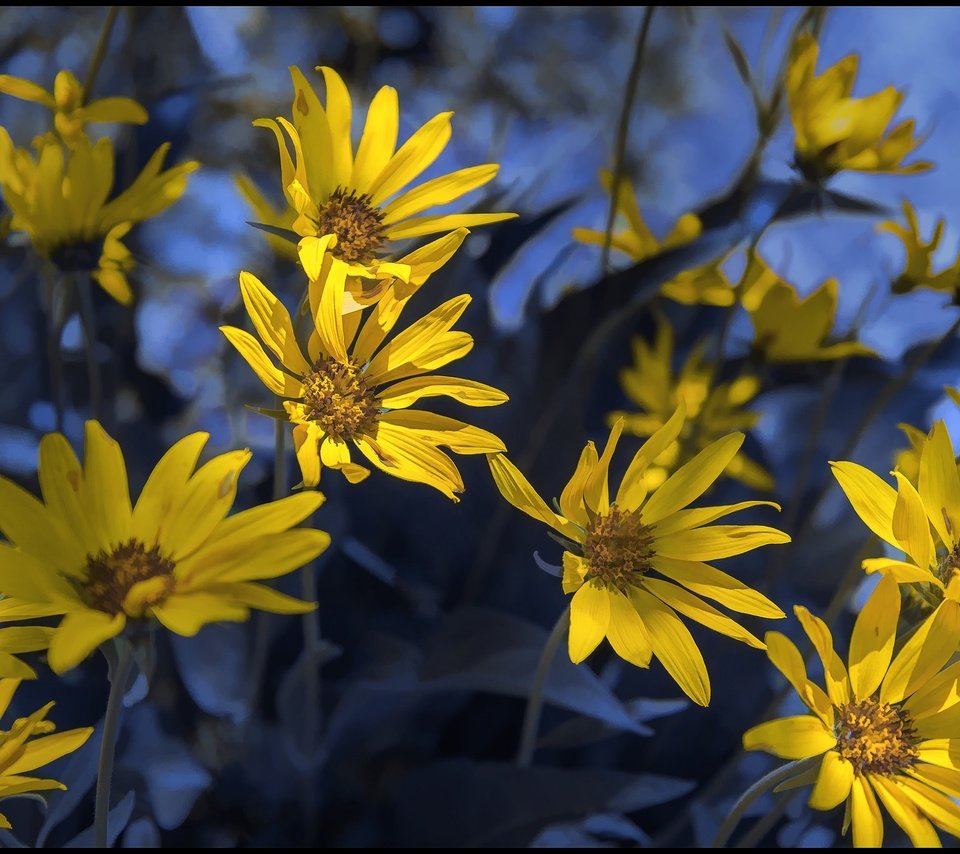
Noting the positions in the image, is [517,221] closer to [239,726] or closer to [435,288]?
[435,288]

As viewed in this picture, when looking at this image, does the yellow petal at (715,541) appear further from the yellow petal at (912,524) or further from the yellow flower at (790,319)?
the yellow flower at (790,319)

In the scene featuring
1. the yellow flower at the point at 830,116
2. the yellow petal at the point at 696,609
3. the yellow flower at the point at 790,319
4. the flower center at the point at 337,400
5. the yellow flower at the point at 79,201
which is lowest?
the yellow petal at the point at 696,609

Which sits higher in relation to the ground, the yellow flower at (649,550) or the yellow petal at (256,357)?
the yellow petal at (256,357)

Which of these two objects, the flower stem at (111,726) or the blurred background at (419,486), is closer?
the flower stem at (111,726)

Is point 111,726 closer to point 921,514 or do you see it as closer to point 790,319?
point 921,514

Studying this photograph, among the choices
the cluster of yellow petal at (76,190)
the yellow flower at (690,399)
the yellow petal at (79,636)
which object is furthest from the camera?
the yellow flower at (690,399)

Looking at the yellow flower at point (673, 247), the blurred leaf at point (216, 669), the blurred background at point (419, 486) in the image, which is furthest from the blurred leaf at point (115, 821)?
the yellow flower at point (673, 247)

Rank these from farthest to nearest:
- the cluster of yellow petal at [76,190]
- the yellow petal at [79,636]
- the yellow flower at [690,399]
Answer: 1. the yellow flower at [690,399]
2. the cluster of yellow petal at [76,190]
3. the yellow petal at [79,636]

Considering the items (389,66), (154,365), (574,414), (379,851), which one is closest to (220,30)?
(389,66)

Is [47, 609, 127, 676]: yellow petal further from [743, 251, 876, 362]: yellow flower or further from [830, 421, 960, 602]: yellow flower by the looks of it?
[743, 251, 876, 362]: yellow flower
